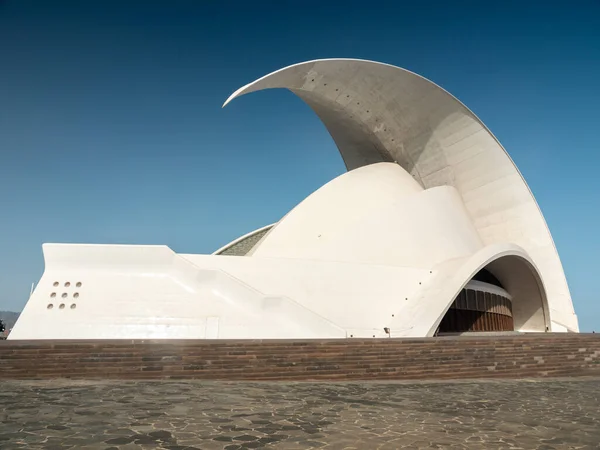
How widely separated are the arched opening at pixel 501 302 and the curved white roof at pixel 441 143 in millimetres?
1210

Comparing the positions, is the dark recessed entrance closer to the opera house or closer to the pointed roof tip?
the opera house

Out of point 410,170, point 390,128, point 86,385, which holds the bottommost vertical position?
point 86,385

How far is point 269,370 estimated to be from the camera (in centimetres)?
745

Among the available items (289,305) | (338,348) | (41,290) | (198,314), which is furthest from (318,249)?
(41,290)

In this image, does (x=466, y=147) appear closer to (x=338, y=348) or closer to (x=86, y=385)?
(x=338, y=348)

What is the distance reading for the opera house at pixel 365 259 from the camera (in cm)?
1017

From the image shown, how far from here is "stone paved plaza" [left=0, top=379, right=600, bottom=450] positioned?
370 cm

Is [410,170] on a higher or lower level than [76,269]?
higher

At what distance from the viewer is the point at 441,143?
17.1 metres

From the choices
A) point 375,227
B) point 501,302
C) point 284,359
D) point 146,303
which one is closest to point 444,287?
point 375,227

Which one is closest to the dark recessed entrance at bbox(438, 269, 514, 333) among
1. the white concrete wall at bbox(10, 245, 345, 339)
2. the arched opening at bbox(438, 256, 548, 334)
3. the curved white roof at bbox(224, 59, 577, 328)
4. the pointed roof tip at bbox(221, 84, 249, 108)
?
the arched opening at bbox(438, 256, 548, 334)

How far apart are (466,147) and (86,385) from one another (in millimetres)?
14994

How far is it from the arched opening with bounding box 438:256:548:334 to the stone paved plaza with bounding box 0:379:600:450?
7815 mm

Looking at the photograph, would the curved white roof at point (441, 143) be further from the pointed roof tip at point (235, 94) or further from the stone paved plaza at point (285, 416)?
the stone paved plaza at point (285, 416)
